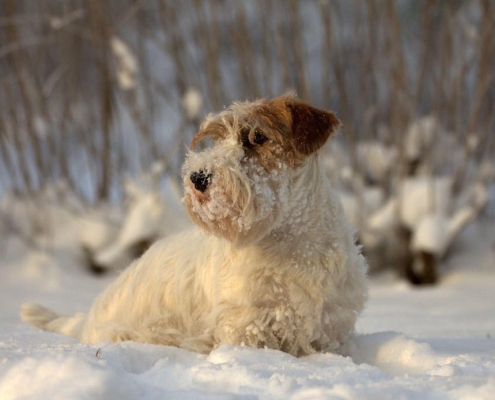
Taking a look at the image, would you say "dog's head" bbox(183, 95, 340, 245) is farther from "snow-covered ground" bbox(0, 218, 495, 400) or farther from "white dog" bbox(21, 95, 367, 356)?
"snow-covered ground" bbox(0, 218, 495, 400)

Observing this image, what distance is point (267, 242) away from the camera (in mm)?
3273

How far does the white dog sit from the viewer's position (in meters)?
3.10

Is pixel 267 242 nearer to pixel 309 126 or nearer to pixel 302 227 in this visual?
pixel 302 227

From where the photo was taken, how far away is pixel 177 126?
359 inches

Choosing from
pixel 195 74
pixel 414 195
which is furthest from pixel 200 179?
pixel 195 74

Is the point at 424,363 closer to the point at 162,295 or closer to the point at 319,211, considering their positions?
the point at 319,211

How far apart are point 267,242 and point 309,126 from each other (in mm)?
587

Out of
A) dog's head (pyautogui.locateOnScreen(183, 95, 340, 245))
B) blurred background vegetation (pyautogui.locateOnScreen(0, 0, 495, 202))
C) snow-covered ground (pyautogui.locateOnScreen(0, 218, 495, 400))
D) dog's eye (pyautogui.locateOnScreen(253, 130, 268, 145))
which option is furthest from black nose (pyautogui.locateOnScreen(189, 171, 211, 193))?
blurred background vegetation (pyautogui.locateOnScreen(0, 0, 495, 202))

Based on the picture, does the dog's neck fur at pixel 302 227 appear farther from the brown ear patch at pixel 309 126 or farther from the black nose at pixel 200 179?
the black nose at pixel 200 179

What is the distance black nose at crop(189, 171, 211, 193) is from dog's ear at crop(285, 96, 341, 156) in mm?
477

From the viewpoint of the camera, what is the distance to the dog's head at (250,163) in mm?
3062

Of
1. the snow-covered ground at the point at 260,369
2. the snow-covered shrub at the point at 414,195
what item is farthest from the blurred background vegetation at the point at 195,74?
the snow-covered ground at the point at 260,369

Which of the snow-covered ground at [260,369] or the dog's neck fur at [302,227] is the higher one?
the dog's neck fur at [302,227]

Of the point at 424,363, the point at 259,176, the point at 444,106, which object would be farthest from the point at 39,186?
the point at 424,363
